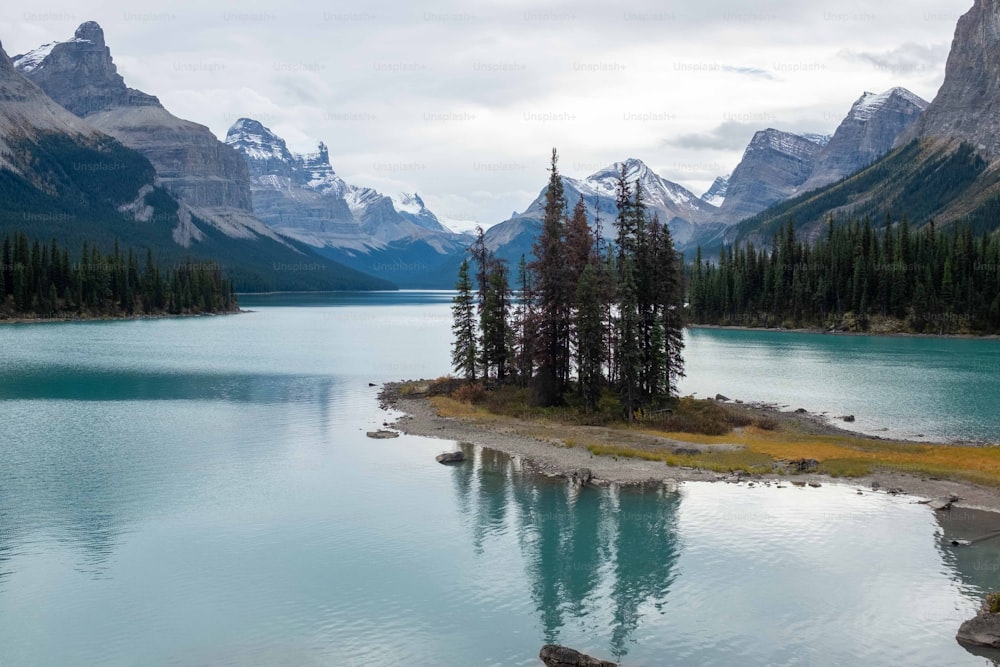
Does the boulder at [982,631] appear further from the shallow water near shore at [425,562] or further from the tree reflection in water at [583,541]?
the tree reflection in water at [583,541]

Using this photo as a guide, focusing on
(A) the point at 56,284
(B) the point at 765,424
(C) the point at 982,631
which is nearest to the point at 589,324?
(B) the point at 765,424

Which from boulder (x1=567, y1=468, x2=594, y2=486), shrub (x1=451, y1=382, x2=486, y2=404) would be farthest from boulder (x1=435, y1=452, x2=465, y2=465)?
shrub (x1=451, y1=382, x2=486, y2=404)

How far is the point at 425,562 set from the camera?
108 ft

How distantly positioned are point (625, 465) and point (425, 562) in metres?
18.3

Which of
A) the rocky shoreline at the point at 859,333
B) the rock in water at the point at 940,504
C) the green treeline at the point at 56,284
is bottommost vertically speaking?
Answer: the rock in water at the point at 940,504

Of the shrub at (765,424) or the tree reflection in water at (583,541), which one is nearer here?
the tree reflection in water at (583,541)

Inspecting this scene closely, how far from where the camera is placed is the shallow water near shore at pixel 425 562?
25.6 metres

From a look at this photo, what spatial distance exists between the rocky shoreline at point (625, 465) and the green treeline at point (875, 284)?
104 meters

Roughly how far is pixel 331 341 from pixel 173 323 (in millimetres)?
58521

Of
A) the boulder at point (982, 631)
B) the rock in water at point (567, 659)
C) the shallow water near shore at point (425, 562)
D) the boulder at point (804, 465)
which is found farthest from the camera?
the boulder at point (804, 465)

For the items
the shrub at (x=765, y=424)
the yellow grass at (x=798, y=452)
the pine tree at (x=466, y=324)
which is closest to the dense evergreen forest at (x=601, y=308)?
the yellow grass at (x=798, y=452)

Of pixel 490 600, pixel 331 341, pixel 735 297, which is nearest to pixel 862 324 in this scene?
pixel 735 297

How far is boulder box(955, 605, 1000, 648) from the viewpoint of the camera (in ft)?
82.0

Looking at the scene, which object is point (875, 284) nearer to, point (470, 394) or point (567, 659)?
point (470, 394)
